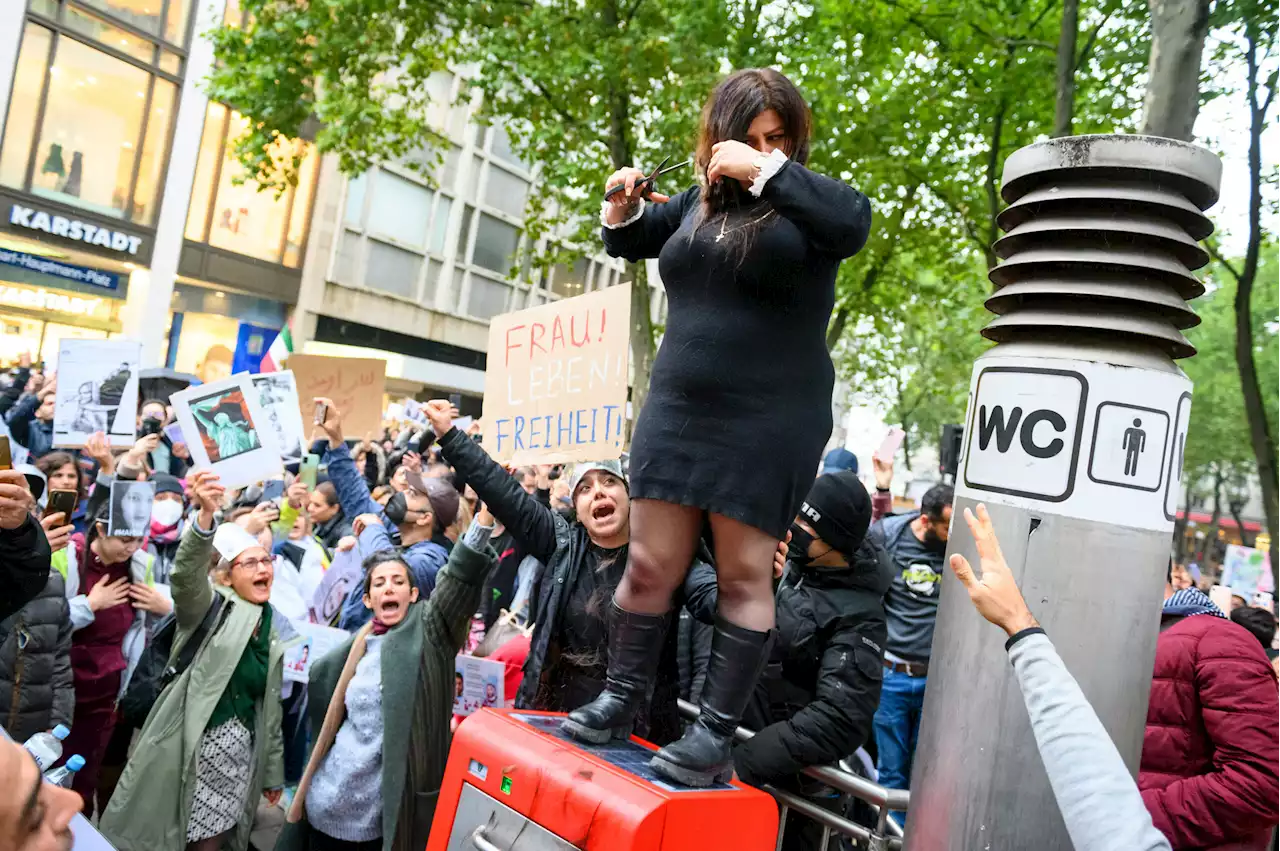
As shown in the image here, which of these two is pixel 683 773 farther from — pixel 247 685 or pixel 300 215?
pixel 300 215

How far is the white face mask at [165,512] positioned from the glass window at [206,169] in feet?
57.7

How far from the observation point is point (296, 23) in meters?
14.0

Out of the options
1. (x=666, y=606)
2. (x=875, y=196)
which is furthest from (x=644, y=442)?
(x=875, y=196)

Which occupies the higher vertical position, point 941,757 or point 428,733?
point 941,757

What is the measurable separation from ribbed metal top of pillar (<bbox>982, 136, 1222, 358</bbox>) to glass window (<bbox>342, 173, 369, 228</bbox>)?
25.5 metres

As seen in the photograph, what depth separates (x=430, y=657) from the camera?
423 centimetres

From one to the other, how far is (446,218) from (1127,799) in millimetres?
28039

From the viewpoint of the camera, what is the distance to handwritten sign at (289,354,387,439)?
6918mm

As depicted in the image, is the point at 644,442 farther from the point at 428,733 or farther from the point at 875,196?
the point at 875,196

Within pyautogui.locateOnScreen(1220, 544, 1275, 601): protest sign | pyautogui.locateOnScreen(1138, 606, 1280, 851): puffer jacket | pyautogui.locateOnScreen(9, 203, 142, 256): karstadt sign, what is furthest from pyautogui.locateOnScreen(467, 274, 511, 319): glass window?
pyautogui.locateOnScreen(1138, 606, 1280, 851): puffer jacket

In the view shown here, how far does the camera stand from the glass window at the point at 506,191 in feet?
98.1

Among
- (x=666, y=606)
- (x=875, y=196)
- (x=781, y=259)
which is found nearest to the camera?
(x=781, y=259)

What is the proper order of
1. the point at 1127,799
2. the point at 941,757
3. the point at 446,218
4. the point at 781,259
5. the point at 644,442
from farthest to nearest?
the point at 446,218 < the point at 644,442 < the point at 781,259 < the point at 941,757 < the point at 1127,799

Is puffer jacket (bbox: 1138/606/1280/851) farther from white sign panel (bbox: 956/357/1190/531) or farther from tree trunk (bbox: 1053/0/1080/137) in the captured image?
tree trunk (bbox: 1053/0/1080/137)
